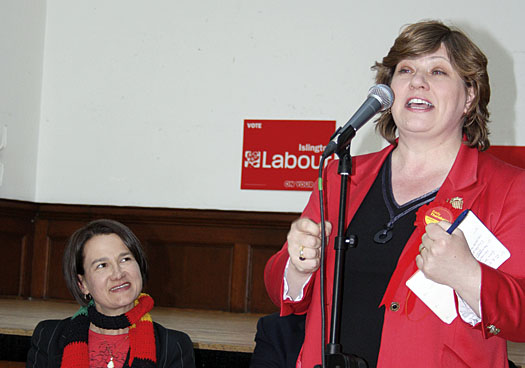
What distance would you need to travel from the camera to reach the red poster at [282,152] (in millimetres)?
4660

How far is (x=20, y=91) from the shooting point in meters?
4.85

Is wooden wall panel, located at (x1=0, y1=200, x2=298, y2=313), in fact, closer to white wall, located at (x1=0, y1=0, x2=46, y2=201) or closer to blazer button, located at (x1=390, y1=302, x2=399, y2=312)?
white wall, located at (x1=0, y1=0, x2=46, y2=201)

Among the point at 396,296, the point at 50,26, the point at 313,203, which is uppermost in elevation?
the point at 50,26

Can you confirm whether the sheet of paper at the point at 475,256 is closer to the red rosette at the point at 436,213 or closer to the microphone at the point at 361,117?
the red rosette at the point at 436,213

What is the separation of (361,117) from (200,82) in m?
3.61

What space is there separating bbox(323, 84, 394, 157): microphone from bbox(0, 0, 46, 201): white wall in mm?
3781

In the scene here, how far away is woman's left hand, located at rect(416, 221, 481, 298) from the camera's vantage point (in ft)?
4.02

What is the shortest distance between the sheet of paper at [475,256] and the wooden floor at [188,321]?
5.16 feet

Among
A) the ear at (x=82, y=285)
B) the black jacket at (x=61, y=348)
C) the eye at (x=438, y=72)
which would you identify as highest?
the eye at (x=438, y=72)

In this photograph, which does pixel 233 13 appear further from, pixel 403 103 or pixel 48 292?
pixel 403 103

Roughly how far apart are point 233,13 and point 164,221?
1.58m

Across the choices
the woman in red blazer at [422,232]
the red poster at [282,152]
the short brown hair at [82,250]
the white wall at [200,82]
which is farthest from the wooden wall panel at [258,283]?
the woman in red blazer at [422,232]

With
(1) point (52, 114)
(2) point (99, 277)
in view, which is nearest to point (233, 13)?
(1) point (52, 114)

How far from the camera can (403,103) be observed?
1592mm
